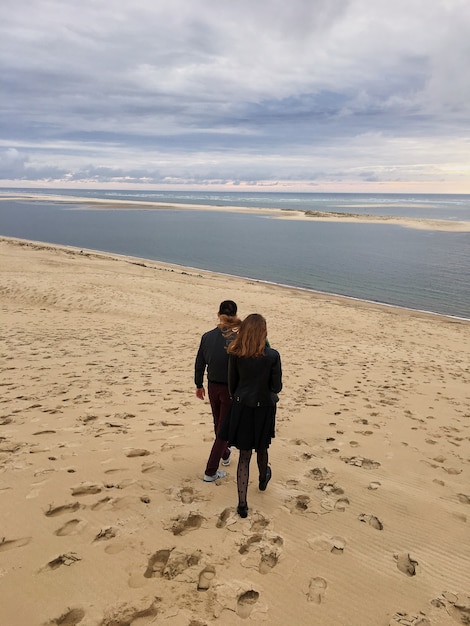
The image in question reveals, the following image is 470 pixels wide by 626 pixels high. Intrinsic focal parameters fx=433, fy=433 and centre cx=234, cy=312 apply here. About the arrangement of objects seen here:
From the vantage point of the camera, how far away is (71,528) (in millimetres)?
3756

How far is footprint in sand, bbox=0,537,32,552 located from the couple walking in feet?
6.01

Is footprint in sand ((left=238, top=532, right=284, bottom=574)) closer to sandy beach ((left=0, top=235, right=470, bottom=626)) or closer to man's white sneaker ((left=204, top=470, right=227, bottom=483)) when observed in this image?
sandy beach ((left=0, top=235, right=470, bottom=626))

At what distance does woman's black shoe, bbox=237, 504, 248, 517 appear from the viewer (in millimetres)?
4066

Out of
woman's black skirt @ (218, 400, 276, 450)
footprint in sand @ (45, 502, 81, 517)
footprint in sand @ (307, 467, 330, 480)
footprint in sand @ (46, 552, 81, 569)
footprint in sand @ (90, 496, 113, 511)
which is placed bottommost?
footprint in sand @ (307, 467, 330, 480)

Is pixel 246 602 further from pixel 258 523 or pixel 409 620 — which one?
pixel 409 620

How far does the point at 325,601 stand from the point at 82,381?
20.7ft

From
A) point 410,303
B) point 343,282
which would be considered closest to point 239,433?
point 410,303

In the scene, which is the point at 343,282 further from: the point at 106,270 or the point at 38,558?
the point at 38,558

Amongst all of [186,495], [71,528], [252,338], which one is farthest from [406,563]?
[71,528]

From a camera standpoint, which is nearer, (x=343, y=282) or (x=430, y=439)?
(x=430, y=439)

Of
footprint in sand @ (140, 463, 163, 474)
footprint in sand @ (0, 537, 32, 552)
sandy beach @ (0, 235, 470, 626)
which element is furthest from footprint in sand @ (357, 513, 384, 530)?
footprint in sand @ (0, 537, 32, 552)

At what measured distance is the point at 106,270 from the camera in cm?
2558

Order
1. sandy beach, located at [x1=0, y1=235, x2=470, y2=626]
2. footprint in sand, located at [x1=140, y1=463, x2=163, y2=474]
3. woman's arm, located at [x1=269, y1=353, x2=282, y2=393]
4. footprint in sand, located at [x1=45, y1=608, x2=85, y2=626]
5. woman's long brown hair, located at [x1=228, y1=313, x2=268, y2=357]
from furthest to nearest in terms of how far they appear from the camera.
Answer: footprint in sand, located at [x1=140, y1=463, x2=163, y2=474] < woman's arm, located at [x1=269, y1=353, x2=282, y2=393] < woman's long brown hair, located at [x1=228, y1=313, x2=268, y2=357] < sandy beach, located at [x1=0, y1=235, x2=470, y2=626] < footprint in sand, located at [x1=45, y1=608, x2=85, y2=626]

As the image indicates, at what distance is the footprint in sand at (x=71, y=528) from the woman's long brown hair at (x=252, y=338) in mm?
2046
